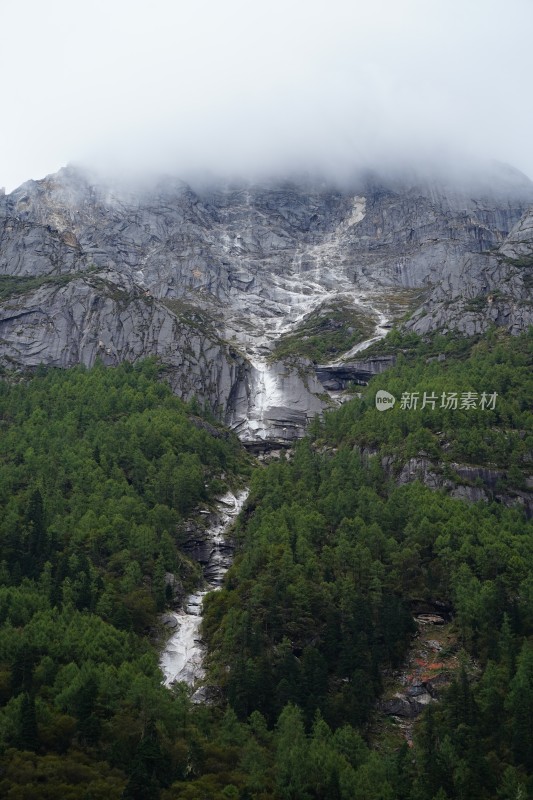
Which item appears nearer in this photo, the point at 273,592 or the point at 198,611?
the point at 273,592

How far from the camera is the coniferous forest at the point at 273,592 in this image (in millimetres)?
71750

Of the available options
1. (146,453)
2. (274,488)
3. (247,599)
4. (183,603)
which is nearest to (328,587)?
(247,599)

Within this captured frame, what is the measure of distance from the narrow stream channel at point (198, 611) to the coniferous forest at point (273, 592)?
6.83 ft

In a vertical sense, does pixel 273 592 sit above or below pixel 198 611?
above

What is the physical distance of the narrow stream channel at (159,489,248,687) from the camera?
98688mm

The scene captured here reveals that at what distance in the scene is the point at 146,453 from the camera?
462 ft

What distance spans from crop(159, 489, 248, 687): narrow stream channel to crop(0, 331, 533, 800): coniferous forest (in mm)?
2081

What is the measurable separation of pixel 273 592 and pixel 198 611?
1383 centimetres

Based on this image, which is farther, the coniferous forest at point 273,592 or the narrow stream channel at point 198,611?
the narrow stream channel at point 198,611

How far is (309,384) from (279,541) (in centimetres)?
7991

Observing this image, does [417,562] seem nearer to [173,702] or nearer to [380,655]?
[380,655]

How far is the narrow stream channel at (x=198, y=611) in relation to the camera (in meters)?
98.7

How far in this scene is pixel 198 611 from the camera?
364ft

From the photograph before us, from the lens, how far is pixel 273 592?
102375mm
